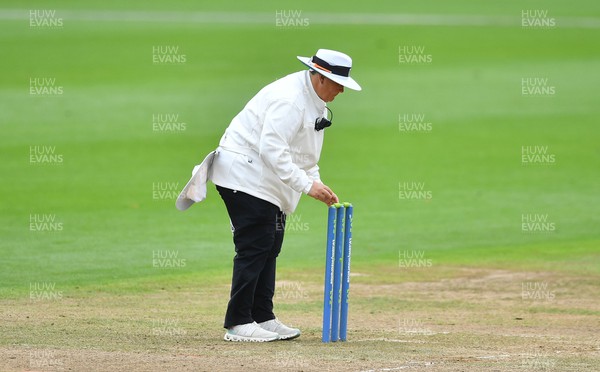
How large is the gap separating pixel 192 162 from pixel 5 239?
6224 mm

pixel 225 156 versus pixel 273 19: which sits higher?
pixel 273 19

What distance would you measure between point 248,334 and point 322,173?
10.9 m

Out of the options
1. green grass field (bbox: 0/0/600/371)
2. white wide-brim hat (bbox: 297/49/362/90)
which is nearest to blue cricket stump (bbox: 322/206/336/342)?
green grass field (bbox: 0/0/600/371)

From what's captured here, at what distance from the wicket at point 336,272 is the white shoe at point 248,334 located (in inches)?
18.1

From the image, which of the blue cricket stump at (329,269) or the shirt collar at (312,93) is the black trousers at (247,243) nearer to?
A: the blue cricket stump at (329,269)

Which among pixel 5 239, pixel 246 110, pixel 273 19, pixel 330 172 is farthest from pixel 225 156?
pixel 273 19

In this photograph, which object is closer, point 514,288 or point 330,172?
point 514,288

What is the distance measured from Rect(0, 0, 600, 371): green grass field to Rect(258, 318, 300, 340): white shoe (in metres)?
0.16

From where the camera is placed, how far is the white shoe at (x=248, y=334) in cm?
927

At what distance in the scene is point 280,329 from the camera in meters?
9.52

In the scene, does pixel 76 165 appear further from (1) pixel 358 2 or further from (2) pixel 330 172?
(1) pixel 358 2

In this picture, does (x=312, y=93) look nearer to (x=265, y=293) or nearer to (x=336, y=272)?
(x=336, y=272)

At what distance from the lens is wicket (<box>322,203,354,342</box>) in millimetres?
9195

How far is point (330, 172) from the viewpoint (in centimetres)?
2003
